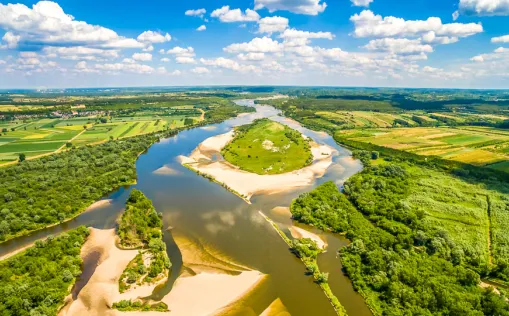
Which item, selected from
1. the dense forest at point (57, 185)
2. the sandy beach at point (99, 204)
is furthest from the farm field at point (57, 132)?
the sandy beach at point (99, 204)

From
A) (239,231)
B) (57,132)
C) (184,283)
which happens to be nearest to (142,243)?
(184,283)

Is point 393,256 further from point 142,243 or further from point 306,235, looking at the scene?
point 142,243

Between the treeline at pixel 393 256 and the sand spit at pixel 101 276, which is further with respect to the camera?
the sand spit at pixel 101 276

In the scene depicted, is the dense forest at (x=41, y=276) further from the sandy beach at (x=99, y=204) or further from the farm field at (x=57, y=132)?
the farm field at (x=57, y=132)

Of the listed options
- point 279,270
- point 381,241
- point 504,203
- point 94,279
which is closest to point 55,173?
point 94,279

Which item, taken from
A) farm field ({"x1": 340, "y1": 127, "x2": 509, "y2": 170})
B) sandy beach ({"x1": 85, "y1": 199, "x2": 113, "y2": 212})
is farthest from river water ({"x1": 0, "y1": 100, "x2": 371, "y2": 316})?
farm field ({"x1": 340, "y1": 127, "x2": 509, "y2": 170})

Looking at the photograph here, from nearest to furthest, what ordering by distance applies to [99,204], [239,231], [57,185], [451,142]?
[239,231], [99,204], [57,185], [451,142]
